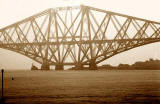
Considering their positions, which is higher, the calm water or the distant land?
the distant land

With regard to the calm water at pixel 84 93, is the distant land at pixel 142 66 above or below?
above

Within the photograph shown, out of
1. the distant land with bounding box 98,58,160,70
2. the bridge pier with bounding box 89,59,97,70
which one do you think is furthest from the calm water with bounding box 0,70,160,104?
the distant land with bounding box 98,58,160,70

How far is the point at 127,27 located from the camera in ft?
157

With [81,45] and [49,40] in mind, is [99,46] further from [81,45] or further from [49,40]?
[49,40]

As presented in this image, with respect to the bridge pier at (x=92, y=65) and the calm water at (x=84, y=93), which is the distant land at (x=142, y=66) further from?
A: the calm water at (x=84, y=93)

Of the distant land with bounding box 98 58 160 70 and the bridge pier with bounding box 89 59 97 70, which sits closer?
the bridge pier with bounding box 89 59 97 70

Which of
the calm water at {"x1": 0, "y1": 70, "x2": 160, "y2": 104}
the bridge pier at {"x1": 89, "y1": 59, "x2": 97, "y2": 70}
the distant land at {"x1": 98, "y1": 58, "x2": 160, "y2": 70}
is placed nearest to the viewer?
the calm water at {"x1": 0, "y1": 70, "x2": 160, "y2": 104}

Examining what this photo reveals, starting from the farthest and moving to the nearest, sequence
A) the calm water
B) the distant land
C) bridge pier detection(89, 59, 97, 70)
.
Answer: the distant land
bridge pier detection(89, 59, 97, 70)
the calm water

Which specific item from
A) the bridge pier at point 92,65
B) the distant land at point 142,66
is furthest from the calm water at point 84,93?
the distant land at point 142,66

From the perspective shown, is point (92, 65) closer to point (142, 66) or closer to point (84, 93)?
point (142, 66)

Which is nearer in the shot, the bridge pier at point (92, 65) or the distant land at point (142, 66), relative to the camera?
the bridge pier at point (92, 65)

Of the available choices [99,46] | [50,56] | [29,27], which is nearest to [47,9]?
[29,27]

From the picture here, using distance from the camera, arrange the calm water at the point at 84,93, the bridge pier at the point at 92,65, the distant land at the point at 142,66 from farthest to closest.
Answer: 1. the distant land at the point at 142,66
2. the bridge pier at the point at 92,65
3. the calm water at the point at 84,93

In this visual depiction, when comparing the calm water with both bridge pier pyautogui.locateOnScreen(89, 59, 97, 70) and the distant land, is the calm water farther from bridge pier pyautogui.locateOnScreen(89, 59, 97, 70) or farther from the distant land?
the distant land
